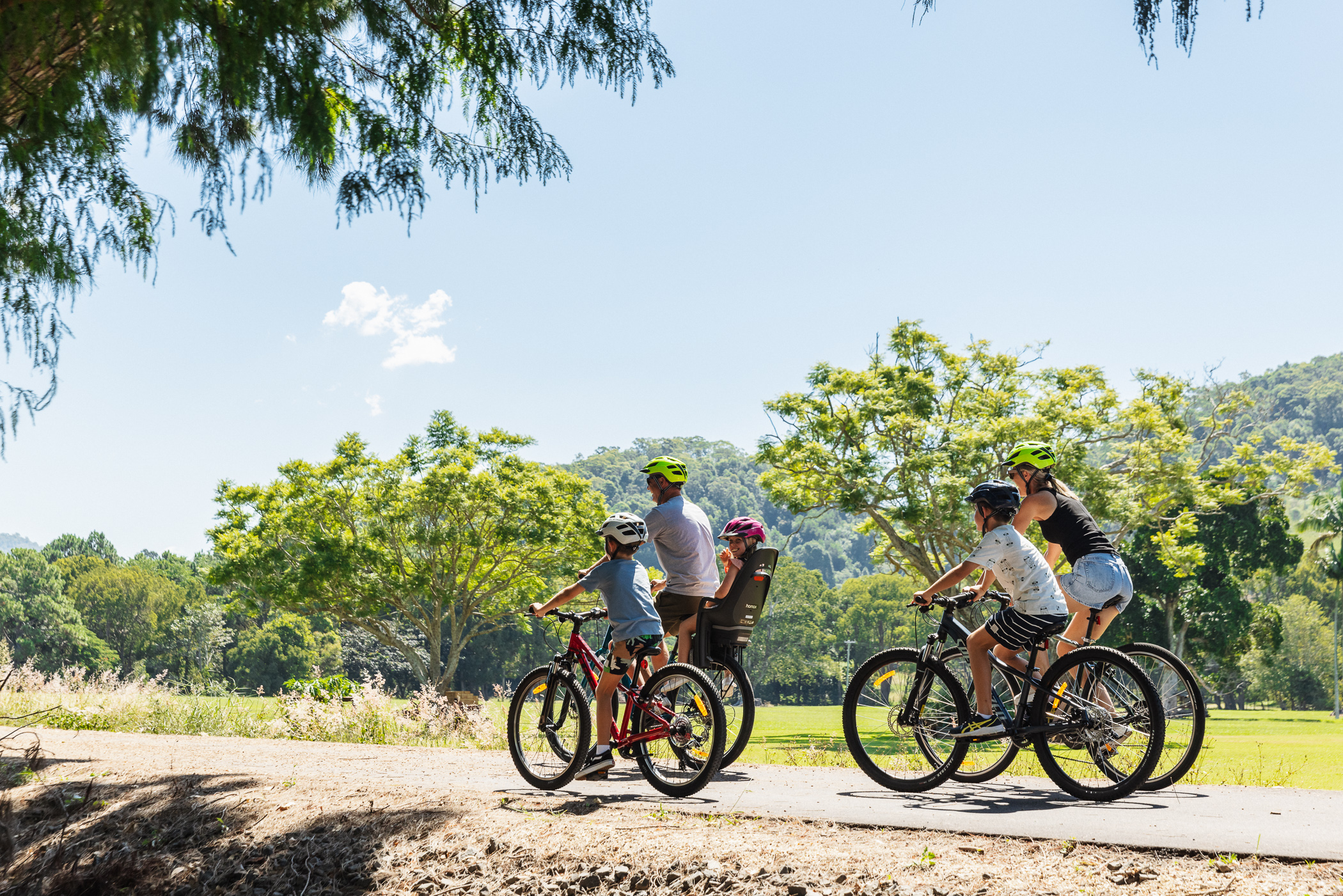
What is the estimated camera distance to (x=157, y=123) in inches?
255

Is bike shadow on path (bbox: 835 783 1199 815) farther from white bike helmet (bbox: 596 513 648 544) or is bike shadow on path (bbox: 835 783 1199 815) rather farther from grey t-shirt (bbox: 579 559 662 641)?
white bike helmet (bbox: 596 513 648 544)

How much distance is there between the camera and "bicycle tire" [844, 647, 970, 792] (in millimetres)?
5672

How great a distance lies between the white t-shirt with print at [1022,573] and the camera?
5.46 metres

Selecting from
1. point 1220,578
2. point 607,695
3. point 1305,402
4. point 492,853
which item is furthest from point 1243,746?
point 1305,402

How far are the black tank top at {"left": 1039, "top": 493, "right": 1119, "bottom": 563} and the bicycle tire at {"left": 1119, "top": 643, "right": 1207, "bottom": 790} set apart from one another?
65 cm

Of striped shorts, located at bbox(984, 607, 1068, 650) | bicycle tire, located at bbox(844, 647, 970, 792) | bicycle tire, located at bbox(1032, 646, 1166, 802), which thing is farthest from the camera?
bicycle tire, located at bbox(844, 647, 970, 792)

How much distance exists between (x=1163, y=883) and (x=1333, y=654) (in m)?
85.8

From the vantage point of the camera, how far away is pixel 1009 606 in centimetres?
554

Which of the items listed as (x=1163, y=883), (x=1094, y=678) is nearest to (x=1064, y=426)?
(x=1094, y=678)

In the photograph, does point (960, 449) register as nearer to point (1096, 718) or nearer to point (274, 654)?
point (1096, 718)

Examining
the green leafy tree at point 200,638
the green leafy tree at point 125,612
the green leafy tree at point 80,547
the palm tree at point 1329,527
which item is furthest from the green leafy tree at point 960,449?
the green leafy tree at point 80,547

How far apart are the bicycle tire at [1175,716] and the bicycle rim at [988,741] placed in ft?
2.37

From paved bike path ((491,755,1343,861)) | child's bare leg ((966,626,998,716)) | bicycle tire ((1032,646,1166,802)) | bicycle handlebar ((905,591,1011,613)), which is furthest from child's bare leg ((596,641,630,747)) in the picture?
bicycle tire ((1032,646,1166,802))

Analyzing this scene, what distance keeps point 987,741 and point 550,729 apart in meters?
2.69
